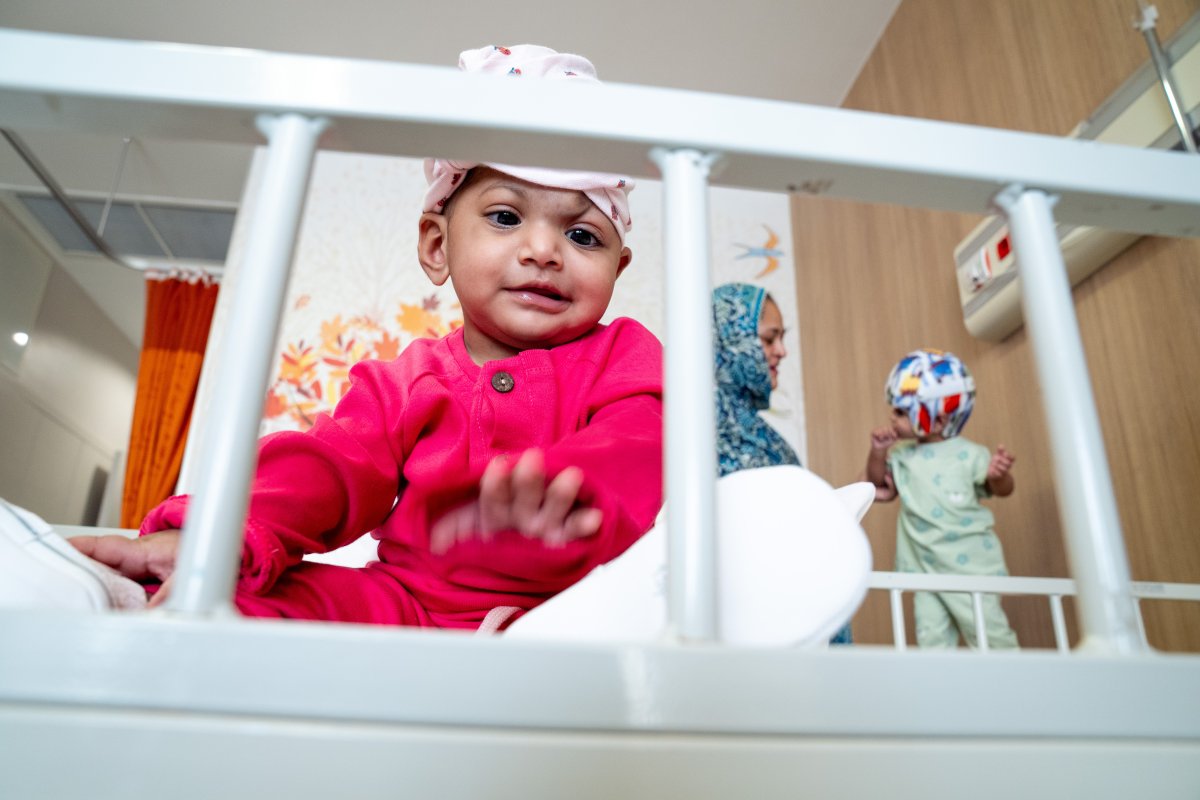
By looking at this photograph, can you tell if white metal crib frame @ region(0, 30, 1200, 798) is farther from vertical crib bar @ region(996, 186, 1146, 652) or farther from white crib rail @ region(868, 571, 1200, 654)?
white crib rail @ region(868, 571, 1200, 654)

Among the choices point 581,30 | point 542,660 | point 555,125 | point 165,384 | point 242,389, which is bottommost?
point 542,660

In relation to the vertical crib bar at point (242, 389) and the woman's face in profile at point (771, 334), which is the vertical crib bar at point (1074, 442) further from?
the woman's face in profile at point (771, 334)

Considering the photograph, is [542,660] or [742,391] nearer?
[542,660]

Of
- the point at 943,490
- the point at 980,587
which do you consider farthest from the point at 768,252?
the point at 980,587

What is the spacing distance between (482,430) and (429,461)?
0.06 meters

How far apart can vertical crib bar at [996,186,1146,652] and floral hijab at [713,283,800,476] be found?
3.50ft

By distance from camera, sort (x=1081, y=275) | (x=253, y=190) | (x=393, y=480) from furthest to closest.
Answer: (x=253, y=190) < (x=1081, y=275) < (x=393, y=480)

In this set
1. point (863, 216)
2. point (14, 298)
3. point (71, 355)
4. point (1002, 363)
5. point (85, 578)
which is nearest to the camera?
point (85, 578)

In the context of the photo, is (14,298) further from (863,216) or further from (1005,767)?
(1005,767)

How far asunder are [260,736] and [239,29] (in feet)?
8.14

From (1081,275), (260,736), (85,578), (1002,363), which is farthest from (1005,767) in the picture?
(1002,363)

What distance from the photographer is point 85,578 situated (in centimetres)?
41

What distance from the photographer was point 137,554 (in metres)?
0.58

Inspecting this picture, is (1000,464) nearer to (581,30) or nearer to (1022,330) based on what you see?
(1022,330)
